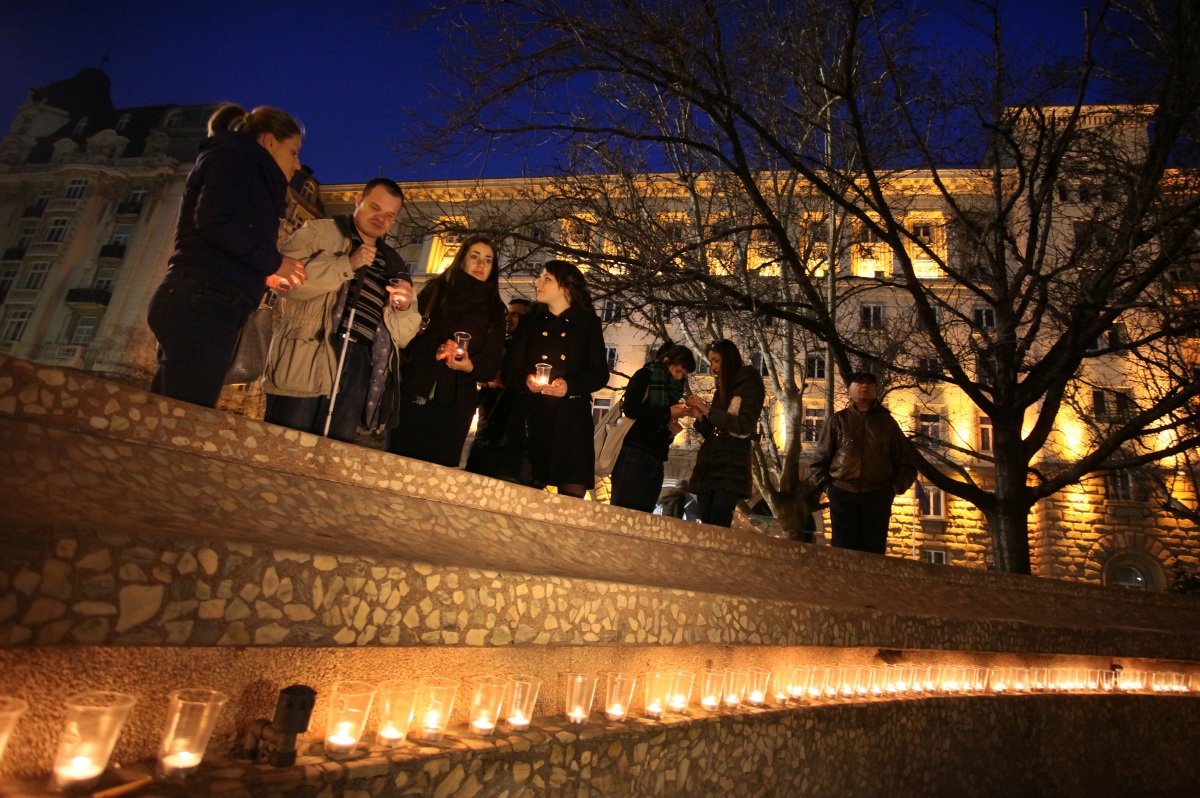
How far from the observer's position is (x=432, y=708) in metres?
2.21

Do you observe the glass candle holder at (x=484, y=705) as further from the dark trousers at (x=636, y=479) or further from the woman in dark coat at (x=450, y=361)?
the dark trousers at (x=636, y=479)

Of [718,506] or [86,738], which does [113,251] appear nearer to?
[718,506]

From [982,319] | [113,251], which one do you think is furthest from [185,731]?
[113,251]

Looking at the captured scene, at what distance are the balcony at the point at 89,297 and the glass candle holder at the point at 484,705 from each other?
40.4 metres

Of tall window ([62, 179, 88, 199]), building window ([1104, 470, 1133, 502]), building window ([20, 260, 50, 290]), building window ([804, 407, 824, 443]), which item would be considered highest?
tall window ([62, 179, 88, 199])

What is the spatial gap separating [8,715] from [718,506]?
4.68 meters

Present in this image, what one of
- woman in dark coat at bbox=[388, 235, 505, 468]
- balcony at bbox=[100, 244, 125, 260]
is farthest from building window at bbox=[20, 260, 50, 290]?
woman in dark coat at bbox=[388, 235, 505, 468]

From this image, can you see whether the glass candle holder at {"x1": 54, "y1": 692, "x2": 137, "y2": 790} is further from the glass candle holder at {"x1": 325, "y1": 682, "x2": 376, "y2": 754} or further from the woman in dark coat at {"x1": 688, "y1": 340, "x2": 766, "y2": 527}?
the woman in dark coat at {"x1": 688, "y1": 340, "x2": 766, "y2": 527}

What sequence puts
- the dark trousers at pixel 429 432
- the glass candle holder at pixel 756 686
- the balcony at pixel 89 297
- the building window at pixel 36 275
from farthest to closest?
the building window at pixel 36 275 < the balcony at pixel 89 297 < the dark trousers at pixel 429 432 < the glass candle holder at pixel 756 686

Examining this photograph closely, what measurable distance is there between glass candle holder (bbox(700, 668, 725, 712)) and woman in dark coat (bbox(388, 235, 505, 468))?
1.88 meters

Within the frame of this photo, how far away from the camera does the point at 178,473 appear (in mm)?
2170

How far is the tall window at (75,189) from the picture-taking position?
3700 centimetres

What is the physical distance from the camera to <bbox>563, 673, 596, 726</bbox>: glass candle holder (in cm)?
270

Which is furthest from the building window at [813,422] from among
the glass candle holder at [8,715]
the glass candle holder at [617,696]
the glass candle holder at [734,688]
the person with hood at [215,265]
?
the glass candle holder at [8,715]
